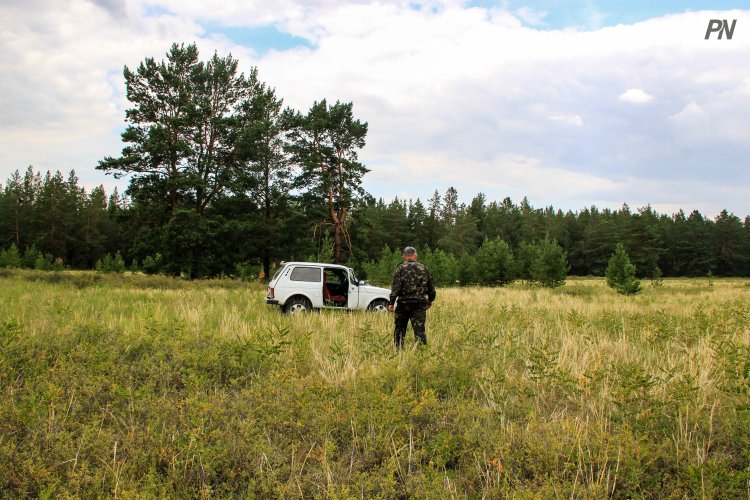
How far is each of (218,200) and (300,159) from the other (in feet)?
25.0

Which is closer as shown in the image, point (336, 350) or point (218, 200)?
point (336, 350)

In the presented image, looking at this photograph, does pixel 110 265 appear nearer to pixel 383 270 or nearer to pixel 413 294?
pixel 383 270

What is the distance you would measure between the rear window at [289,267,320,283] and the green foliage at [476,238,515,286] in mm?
33038

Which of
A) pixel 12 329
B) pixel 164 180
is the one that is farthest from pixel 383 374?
pixel 164 180

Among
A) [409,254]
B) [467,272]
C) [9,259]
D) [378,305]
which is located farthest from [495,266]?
[9,259]

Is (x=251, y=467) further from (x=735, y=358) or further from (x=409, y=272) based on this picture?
(x=735, y=358)

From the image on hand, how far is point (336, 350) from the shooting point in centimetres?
613

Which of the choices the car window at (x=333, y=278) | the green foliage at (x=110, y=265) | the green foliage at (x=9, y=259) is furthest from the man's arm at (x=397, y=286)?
the green foliage at (x=9, y=259)

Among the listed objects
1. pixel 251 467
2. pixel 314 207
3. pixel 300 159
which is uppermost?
pixel 300 159

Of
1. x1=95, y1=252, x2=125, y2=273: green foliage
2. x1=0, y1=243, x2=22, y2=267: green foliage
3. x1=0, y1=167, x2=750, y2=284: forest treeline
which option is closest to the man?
x1=0, y1=167, x2=750, y2=284: forest treeline

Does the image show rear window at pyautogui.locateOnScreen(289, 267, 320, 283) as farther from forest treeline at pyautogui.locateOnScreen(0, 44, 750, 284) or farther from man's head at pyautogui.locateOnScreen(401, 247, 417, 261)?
forest treeline at pyautogui.locateOnScreen(0, 44, 750, 284)

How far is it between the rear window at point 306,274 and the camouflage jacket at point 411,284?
540 centimetres

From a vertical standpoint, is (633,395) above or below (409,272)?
below

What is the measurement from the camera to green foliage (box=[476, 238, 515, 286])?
43.6 meters
